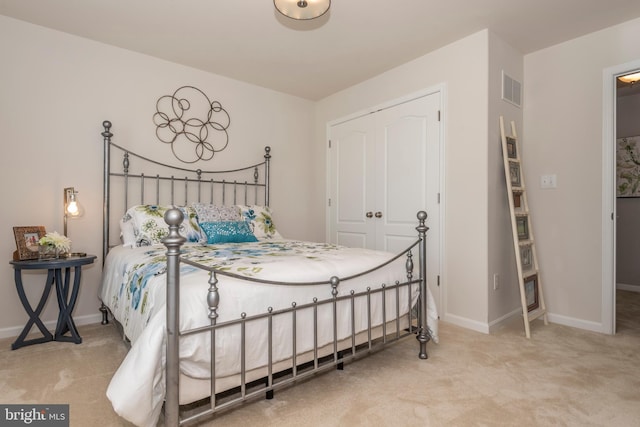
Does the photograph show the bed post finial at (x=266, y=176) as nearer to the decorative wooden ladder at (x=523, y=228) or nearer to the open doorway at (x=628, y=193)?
the decorative wooden ladder at (x=523, y=228)

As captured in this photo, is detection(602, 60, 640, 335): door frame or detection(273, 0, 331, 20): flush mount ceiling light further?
detection(602, 60, 640, 335): door frame

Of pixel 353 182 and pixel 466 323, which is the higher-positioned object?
pixel 353 182

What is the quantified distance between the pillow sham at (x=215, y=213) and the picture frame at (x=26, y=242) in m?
1.13

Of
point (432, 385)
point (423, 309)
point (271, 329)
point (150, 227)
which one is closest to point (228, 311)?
point (271, 329)

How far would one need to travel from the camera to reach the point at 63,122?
2.86m

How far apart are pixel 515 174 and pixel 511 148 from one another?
23cm

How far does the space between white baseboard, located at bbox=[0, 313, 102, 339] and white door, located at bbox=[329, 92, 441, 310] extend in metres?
2.52

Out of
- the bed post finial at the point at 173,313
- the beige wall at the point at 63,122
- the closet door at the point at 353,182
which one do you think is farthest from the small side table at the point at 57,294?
the closet door at the point at 353,182

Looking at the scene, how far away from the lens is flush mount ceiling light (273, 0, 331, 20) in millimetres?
2031

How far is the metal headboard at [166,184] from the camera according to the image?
303 centimetres

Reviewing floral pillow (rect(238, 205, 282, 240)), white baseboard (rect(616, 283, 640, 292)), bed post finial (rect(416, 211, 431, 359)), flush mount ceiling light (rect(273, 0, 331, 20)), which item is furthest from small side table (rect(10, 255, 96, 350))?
white baseboard (rect(616, 283, 640, 292))

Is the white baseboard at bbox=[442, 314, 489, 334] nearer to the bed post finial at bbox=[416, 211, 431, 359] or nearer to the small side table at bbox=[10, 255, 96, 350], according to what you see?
the bed post finial at bbox=[416, 211, 431, 359]

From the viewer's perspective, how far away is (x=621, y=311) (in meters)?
3.33

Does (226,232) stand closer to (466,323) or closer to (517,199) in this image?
(466,323)
